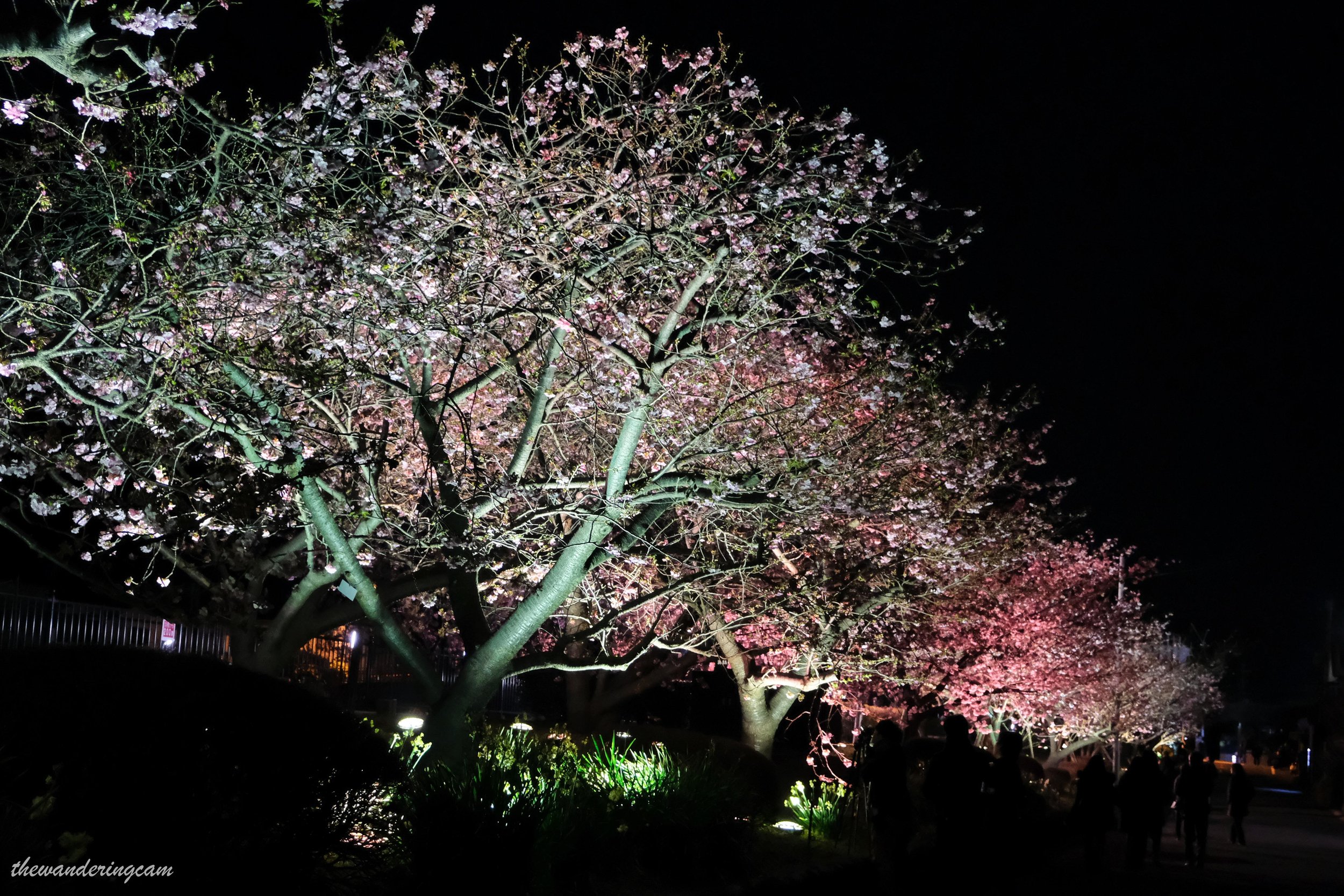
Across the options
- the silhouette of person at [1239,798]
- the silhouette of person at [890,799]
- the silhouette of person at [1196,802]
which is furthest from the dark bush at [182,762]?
the silhouette of person at [1239,798]

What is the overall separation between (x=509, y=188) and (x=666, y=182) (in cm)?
158

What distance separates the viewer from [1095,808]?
45.4 feet

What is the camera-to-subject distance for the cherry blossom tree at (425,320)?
954 centimetres

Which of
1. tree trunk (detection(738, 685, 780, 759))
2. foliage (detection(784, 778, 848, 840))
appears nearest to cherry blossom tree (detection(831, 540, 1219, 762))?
tree trunk (detection(738, 685, 780, 759))

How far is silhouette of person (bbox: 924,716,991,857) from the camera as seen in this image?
10.0 metres

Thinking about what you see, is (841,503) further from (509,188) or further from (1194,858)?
(1194,858)

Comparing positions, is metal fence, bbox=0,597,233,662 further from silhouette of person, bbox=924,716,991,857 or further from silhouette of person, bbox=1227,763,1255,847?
silhouette of person, bbox=1227,763,1255,847

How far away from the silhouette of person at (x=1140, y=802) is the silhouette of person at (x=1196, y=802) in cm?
53

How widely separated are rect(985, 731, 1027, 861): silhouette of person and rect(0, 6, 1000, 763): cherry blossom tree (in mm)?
3126

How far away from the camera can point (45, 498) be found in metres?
12.1

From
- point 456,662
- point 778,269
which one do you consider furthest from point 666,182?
point 456,662

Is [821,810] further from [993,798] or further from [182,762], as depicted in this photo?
[182,762]

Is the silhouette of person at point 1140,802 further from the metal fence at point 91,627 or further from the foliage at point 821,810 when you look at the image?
the metal fence at point 91,627

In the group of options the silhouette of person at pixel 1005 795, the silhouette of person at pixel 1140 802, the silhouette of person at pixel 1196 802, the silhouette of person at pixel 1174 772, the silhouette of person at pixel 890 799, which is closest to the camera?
the silhouette of person at pixel 890 799
